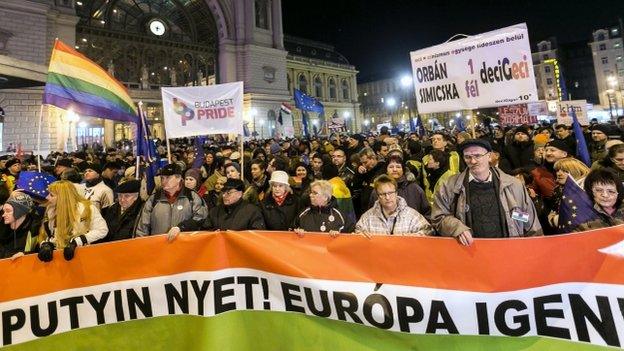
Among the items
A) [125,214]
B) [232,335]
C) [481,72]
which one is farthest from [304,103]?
[232,335]

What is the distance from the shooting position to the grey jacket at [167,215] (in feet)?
14.2

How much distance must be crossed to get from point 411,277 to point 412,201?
1.89m

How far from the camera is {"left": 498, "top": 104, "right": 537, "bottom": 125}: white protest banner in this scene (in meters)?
15.9

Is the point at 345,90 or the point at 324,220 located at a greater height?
the point at 345,90

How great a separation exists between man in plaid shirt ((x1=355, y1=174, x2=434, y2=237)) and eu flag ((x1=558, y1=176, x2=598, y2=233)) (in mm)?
1111

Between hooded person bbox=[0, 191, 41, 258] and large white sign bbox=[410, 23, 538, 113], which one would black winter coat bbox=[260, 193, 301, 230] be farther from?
large white sign bbox=[410, 23, 538, 113]

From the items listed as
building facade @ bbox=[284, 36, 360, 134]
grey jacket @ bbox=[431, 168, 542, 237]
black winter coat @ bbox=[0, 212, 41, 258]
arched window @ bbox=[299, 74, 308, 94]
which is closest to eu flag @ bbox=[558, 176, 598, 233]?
grey jacket @ bbox=[431, 168, 542, 237]

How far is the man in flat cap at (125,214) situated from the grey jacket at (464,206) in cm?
335

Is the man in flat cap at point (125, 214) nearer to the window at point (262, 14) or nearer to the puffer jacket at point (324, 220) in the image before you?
the puffer jacket at point (324, 220)

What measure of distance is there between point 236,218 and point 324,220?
1.00 m

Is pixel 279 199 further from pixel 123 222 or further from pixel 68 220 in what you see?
pixel 68 220

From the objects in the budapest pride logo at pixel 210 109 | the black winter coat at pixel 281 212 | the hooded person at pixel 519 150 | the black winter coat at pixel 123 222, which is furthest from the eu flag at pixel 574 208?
the budapest pride logo at pixel 210 109

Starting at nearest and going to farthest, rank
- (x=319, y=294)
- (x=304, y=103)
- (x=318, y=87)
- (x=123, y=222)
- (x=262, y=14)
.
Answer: (x=319, y=294), (x=123, y=222), (x=304, y=103), (x=262, y=14), (x=318, y=87)

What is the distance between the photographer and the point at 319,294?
314 cm
